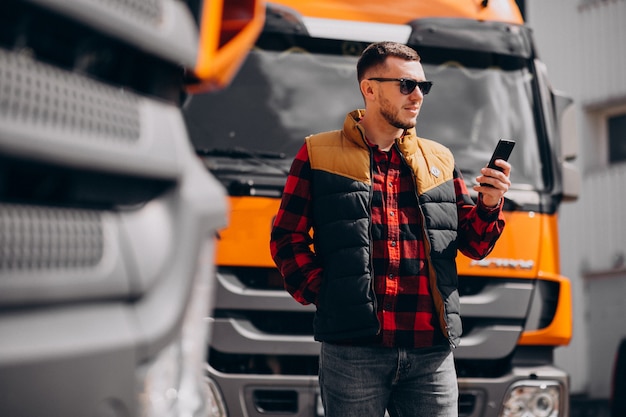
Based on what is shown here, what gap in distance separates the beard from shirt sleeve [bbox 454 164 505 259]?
0.29 metres

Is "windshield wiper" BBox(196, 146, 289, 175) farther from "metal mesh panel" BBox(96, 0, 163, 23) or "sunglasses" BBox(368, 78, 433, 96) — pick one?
"metal mesh panel" BBox(96, 0, 163, 23)

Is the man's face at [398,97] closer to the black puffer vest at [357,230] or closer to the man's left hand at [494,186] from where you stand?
the black puffer vest at [357,230]

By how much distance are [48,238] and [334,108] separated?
3356 millimetres

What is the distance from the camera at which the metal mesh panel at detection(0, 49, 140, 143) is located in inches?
57.3

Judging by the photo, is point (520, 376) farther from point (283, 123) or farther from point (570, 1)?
point (570, 1)

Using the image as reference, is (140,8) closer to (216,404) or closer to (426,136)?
(216,404)

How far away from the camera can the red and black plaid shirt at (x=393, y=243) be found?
307 cm

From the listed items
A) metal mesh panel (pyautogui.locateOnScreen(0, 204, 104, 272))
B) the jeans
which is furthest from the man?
metal mesh panel (pyautogui.locateOnScreen(0, 204, 104, 272))

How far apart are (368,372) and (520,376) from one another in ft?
6.27

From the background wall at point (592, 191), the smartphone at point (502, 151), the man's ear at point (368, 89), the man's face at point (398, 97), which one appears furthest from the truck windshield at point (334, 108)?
the background wall at point (592, 191)

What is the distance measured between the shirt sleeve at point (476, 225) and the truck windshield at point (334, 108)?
4.76 ft

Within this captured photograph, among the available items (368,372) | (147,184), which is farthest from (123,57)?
(368,372)

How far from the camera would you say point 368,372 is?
307cm

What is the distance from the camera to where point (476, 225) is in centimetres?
320
